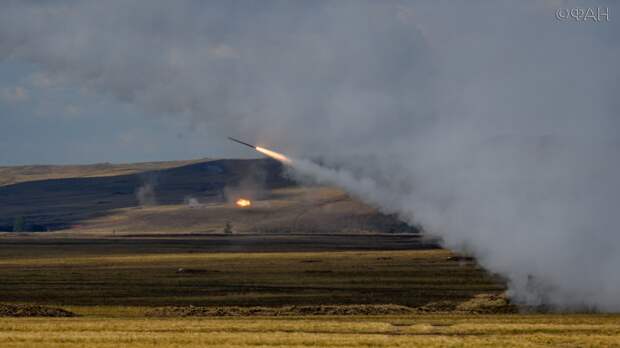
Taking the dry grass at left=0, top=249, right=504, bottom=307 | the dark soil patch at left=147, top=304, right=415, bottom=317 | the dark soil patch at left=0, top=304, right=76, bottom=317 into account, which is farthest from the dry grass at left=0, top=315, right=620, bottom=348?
the dry grass at left=0, top=249, right=504, bottom=307

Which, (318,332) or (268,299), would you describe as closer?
(318,332)

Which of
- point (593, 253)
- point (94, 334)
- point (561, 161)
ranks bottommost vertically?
point (94, 334)

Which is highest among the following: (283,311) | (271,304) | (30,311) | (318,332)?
(271,304)

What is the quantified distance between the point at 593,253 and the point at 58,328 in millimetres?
35999

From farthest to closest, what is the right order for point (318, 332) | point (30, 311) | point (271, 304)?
point (271, 304)
point (30, 311)
point (318, 332)

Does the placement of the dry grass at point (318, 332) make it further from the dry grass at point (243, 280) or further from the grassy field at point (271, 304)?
the dry grass at point (243, 280)

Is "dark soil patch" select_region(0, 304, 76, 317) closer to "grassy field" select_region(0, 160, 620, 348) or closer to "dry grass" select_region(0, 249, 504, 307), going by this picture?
"grassy field" select_region(0, 160, 620, 348)

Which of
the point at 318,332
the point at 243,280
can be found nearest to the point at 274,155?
the point at 243,280

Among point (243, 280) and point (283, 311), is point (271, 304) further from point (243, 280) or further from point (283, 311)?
point (243, 280)

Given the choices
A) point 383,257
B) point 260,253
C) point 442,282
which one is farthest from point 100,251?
point 442,282

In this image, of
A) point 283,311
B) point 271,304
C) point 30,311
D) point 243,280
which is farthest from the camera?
point 243,280

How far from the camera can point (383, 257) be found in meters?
137

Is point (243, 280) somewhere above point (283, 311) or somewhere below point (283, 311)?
above

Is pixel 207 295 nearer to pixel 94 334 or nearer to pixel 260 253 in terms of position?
pixel 94 334
